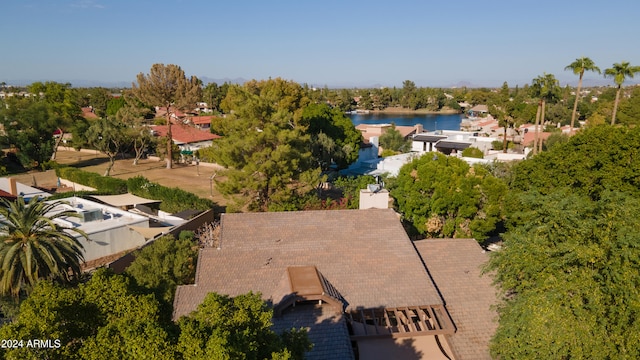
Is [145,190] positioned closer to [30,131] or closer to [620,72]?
[30,131]

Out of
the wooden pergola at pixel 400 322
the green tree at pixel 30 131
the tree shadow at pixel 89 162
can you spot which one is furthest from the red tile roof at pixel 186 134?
the wooden pergola at pixel 400 322

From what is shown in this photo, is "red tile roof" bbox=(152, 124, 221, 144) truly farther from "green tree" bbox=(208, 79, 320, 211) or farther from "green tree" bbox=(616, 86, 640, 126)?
"green tree" bbox=(616, 86, 640, 126)

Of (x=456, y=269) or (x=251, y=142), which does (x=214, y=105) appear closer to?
(x=251, y=142)

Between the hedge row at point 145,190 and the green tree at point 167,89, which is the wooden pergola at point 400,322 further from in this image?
the green tree at point 167,89

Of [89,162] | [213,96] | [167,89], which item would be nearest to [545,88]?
[167,89]

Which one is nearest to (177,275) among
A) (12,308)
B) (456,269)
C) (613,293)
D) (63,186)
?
(12,308)

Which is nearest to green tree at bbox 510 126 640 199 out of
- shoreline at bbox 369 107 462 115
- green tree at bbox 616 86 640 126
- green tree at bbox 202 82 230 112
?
green tree at bbox 616 86 640 126
